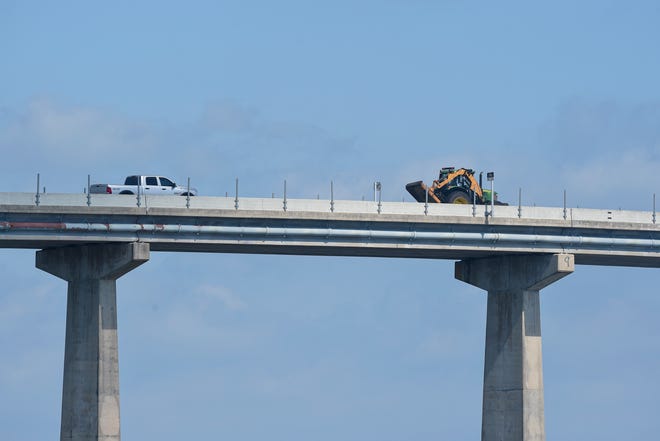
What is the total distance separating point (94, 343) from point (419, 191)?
1954 centimetres

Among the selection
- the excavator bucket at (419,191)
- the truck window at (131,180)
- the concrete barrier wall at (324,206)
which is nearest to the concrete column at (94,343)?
the concrete barrier wall at (324,206)

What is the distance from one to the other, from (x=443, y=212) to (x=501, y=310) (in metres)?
7.39

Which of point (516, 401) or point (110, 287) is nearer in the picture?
point (110, 287)

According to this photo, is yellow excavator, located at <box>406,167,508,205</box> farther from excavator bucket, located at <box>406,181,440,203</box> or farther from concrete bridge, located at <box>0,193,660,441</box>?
concrete bridge, located at <box>0,193,660,441</box>

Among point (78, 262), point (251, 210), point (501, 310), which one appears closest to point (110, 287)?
point (78, 262)

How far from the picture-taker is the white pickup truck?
86500mm

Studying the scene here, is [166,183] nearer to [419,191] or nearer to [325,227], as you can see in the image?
[325,227]

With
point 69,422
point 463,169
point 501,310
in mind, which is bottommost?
point 69,422

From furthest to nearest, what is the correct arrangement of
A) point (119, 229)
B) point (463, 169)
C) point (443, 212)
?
point (463, 169) → point (443, 212) → point (119, 229)

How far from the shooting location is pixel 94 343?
269ft

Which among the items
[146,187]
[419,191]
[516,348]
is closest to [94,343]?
[146,187]

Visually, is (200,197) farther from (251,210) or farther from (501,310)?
(501,310)

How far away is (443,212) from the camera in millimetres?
87000

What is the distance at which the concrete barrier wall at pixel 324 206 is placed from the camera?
80.0 meters
